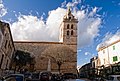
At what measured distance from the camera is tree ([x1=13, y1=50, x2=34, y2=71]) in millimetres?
49578

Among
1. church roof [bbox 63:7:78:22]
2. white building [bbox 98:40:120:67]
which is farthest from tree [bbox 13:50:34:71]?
white building [bbox 98:40:120:67]

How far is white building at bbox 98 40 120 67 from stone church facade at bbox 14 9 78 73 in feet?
34.0

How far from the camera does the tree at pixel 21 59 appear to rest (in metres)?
49.6

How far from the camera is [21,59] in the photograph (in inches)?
2025

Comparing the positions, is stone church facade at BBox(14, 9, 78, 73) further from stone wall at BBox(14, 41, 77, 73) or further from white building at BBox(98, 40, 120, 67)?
white building at BBox(98, 40, 120, 67)

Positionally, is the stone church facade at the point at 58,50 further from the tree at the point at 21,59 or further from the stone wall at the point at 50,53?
the tree at the point at 21,59

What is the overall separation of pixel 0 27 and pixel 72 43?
37.0 meters

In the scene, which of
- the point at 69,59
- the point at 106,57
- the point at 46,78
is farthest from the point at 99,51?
the point at 46,78

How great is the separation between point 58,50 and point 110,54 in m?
18.6

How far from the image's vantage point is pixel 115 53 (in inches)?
1633

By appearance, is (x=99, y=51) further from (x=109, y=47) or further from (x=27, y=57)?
(x=27, y=57)

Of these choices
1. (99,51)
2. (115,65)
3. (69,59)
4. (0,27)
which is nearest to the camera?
(0,27)

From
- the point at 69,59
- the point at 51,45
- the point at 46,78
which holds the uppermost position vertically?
the point at 51,45

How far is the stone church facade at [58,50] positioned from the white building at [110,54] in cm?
1038
